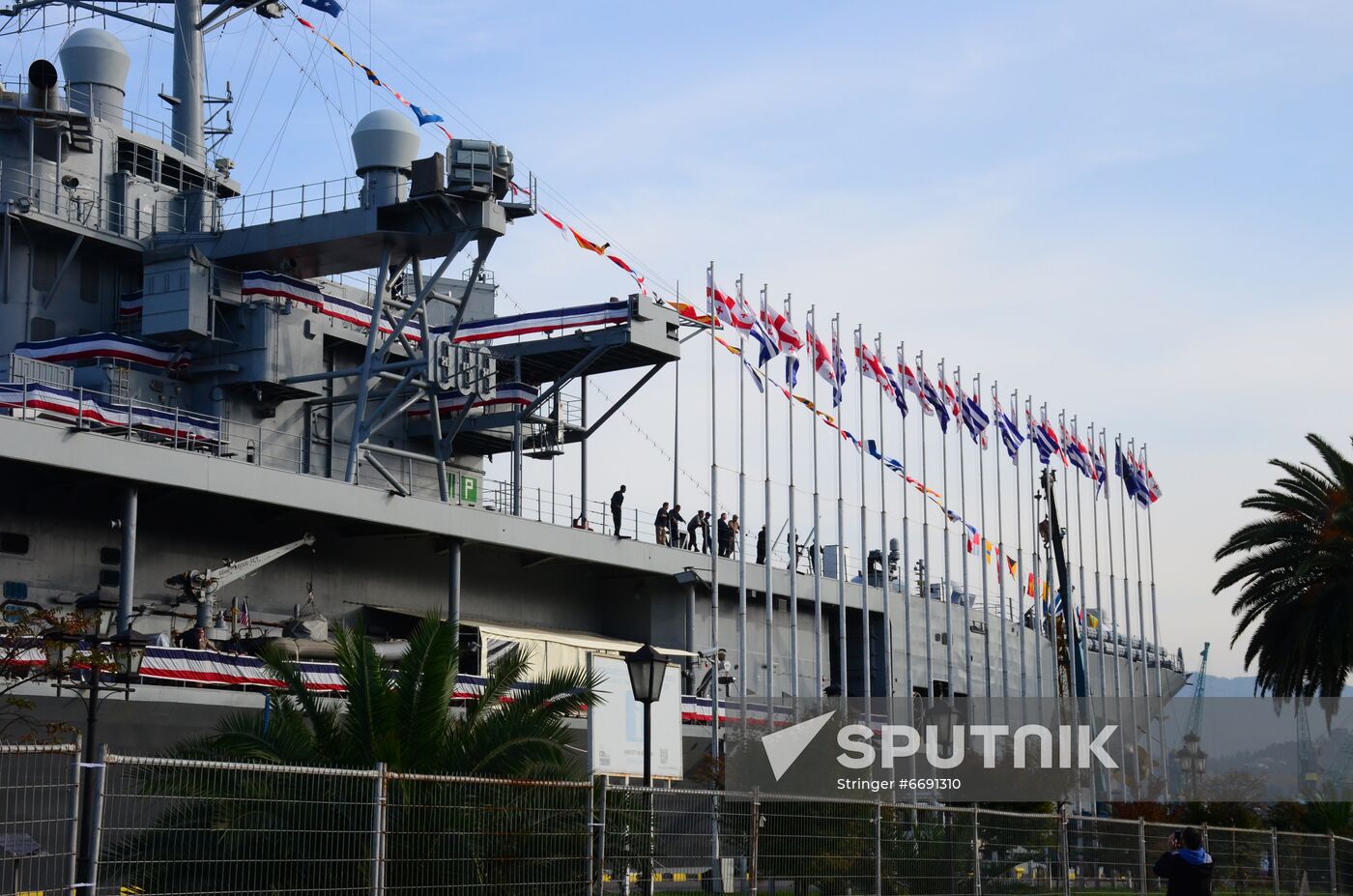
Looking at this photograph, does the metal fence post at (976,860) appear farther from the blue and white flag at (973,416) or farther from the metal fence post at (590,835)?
the blue and white flag at (973,416)

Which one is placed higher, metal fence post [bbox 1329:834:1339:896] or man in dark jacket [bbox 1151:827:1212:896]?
man in dark jacket [bbox 1151:827:1212:896]

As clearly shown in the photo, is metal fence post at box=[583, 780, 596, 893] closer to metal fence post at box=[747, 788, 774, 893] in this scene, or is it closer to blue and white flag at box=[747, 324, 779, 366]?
metal fence post at box=[747, 788, 774, 893]

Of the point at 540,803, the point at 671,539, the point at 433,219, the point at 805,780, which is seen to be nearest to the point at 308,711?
the point at 540,803

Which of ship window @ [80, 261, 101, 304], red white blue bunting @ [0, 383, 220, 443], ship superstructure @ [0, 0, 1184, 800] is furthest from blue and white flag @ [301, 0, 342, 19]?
red white blue bunting @ [0, 383, 220, 443]

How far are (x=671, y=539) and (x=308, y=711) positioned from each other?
27.8 metres

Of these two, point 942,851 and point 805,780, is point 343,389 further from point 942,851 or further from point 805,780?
point 942,851

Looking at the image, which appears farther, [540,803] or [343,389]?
[343,389]

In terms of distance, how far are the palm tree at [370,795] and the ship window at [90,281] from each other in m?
22.0

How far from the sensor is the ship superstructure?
30.0 meters

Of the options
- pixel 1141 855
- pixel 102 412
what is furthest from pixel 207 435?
pixel 1141 855

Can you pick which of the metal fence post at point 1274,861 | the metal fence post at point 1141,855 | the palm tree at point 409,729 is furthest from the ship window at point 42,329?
the metal fence post at point 1274,861

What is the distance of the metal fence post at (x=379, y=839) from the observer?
1012 centimetres

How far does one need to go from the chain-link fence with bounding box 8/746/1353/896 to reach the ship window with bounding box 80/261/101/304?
2130cm

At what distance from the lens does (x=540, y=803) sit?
12.0m
